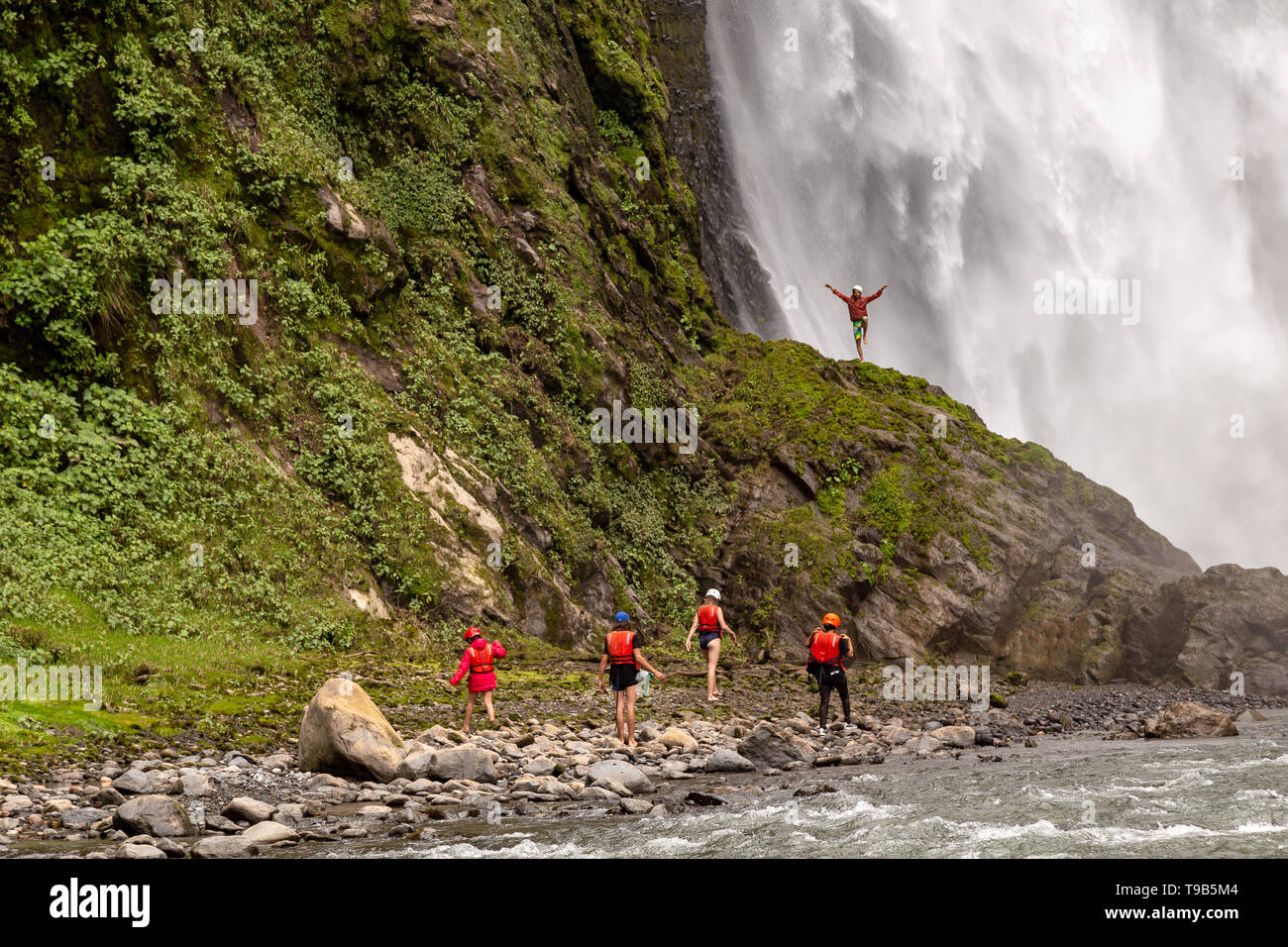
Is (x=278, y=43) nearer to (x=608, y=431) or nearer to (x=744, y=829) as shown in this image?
(x=608, y=431)

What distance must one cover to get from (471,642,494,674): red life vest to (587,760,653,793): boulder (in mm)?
3551

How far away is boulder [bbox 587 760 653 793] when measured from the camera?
12.9 metres

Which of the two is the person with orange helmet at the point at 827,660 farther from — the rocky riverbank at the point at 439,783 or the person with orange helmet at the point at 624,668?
the person with orange helmet at the point at 624,668

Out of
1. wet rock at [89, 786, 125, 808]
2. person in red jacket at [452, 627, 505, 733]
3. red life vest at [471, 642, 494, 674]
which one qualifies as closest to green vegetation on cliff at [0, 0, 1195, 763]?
person in red jacket at [452, 627, 505, 733]

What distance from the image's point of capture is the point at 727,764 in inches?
578

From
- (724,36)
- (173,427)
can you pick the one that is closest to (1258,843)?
(173,427)

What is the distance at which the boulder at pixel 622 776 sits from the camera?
12.9 m

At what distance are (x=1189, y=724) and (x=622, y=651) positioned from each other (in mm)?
11437

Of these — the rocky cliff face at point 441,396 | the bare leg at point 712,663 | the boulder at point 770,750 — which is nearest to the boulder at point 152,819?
the rocky cliff face at point 441,396

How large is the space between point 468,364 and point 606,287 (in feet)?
27.9

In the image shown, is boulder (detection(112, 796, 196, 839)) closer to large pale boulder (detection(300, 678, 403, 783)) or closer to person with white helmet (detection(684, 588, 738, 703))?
large pale boulder (detection(300, 678, 403, 783))

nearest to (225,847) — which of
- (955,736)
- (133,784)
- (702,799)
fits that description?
(133,784)

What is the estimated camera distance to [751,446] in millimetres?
35281

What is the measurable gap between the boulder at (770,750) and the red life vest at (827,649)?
10.5 ft
